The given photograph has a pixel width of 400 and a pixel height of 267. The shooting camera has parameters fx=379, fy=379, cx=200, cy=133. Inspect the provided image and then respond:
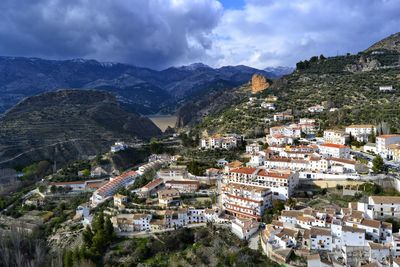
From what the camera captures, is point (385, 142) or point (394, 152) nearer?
point (394, 152)

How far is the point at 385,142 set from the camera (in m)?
36.6

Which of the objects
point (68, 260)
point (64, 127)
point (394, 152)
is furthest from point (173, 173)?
point (64, 127)

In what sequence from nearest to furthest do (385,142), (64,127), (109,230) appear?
(109,230) → (385,142) → (64,127)

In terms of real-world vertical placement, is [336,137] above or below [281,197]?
above

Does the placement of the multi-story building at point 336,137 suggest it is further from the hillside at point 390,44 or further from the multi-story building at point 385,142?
the hillside at point 390,44

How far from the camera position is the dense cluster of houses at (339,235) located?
23439 millimetres

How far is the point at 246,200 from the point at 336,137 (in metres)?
16.2

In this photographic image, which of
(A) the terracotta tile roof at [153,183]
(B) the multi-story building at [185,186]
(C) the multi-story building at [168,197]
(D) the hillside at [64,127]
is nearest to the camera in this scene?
(C) the multi-story building at [168,197]

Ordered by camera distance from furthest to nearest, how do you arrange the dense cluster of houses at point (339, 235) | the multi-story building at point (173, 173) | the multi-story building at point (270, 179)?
the multi-story building at point (173, 173)
the multi-story building at point (270, 179)
the dense cluster of houses at point (339, 235)

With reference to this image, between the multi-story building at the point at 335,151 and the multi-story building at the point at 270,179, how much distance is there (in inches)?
220

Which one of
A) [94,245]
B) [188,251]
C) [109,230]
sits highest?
[109,230]

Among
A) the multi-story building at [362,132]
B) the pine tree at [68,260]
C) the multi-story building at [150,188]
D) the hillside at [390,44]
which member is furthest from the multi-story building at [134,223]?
the hillside at [390,44]

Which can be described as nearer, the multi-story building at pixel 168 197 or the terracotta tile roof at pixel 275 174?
the terracotta tile roof at pixel 275 174

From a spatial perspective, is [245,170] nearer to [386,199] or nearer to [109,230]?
[386,199]
